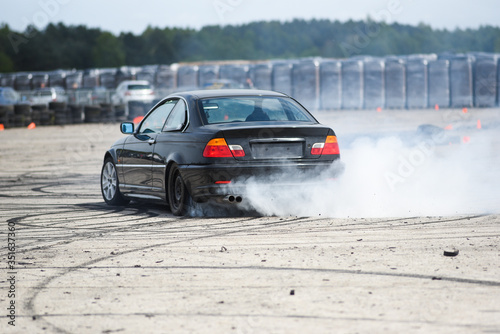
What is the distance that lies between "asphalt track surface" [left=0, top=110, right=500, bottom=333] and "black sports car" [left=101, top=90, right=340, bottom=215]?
39 centimetres

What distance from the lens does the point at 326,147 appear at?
8.48 metres

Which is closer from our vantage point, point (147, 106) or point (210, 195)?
point (210, 195)

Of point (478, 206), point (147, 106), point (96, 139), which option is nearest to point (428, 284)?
point (478, 206)

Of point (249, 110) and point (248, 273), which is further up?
point (249, 110)

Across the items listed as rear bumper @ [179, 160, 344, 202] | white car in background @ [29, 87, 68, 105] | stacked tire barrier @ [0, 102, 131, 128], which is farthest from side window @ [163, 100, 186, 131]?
white car in background @ [29, 87, 68, 105]

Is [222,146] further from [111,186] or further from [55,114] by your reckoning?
[55,114]

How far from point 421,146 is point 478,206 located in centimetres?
865

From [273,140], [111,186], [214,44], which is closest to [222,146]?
[273,140]

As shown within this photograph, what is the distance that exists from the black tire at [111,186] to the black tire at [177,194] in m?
1.49

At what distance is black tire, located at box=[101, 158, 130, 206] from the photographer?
10219 mm

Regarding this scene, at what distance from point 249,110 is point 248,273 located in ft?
11.5

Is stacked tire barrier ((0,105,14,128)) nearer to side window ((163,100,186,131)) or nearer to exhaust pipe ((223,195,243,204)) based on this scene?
side window ((163,100,186,131))

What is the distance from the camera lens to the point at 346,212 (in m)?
8.60

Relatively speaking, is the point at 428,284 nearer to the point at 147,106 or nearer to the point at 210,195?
the point at 210,195
